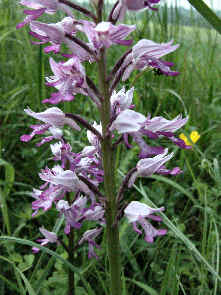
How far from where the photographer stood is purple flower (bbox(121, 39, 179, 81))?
1334 millimetres

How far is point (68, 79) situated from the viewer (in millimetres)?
1312

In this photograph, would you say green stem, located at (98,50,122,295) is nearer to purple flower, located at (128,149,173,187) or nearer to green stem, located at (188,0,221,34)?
purple flower, located at (128,149,173,187)

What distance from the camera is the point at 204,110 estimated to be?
3.58 meters

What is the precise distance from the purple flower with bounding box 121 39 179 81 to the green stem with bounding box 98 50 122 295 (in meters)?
0.13

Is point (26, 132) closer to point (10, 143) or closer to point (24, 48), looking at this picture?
point (10, 143)

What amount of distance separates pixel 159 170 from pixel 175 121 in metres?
0.21

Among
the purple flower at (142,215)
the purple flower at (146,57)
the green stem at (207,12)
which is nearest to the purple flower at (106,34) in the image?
the purple flower at (146,57)

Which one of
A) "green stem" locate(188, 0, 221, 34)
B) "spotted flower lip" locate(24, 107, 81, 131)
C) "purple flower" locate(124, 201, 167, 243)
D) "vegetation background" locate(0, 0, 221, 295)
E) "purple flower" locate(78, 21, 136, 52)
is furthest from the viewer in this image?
"vegetation background" locate(0, 0, 221, 295)

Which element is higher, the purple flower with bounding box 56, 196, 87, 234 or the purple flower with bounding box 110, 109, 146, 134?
the purple flower with bounding box 110, 109, 146, 134

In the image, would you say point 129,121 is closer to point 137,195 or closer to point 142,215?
point 142,215

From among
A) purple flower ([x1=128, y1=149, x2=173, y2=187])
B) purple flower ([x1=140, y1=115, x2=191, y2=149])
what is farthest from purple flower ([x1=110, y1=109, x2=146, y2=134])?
purple flower ([x1=128, y1=149, x2=173, y2=187])

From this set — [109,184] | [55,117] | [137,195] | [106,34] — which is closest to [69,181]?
[109,184]

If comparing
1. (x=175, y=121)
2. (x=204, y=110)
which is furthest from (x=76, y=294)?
(x=204, y=110)

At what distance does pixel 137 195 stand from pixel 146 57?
4.61 feet
